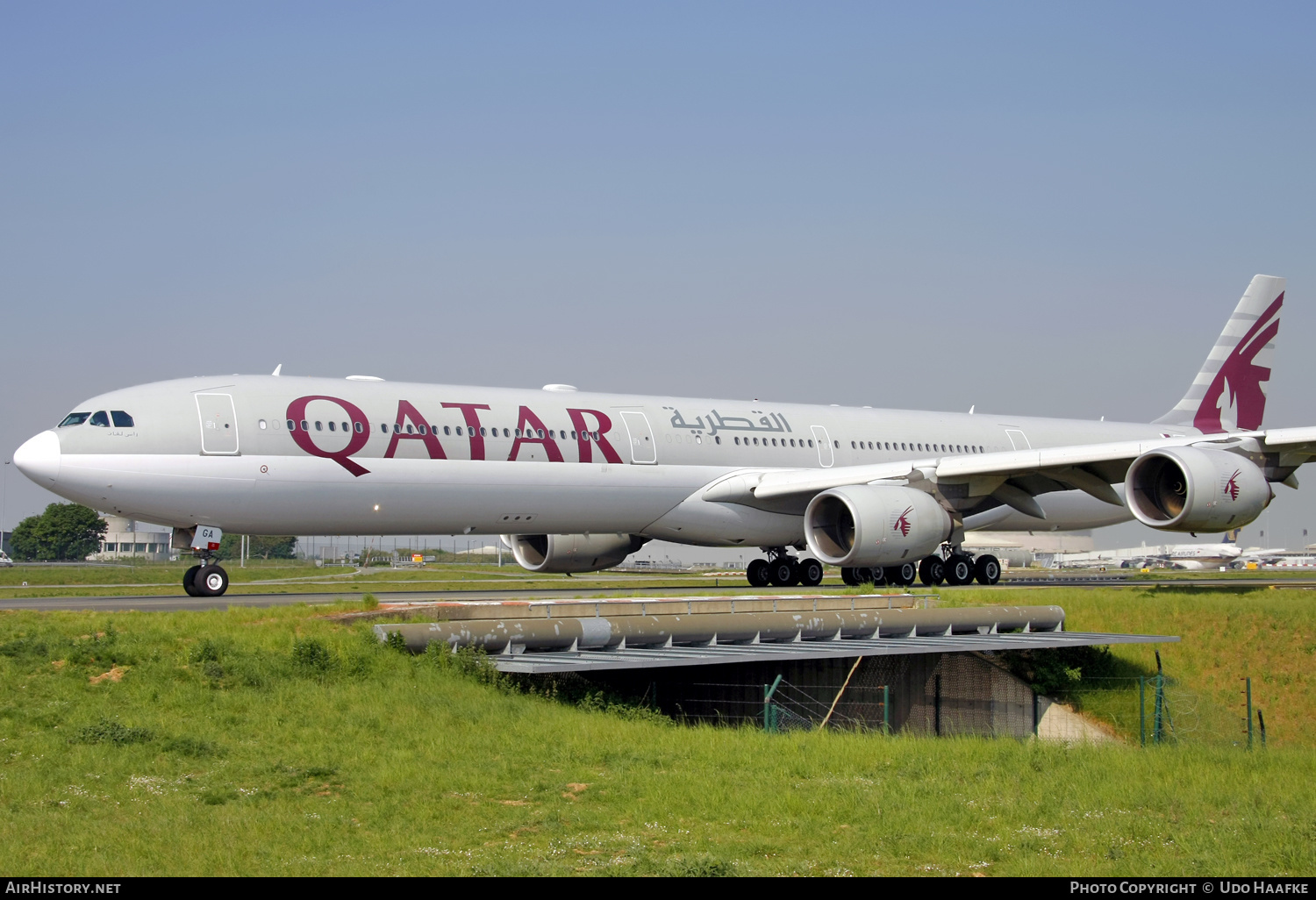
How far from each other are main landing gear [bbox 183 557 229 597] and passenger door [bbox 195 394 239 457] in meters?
2.01

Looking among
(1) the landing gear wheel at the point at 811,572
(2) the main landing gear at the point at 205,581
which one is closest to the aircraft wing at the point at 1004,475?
(1) the landing gear wheel at the point at 811,572

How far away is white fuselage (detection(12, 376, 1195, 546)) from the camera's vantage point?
70.8 ft

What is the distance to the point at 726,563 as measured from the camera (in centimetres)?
10262

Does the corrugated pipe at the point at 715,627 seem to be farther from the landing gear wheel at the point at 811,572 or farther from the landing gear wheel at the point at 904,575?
the landing gear wheel at the point at 811,572

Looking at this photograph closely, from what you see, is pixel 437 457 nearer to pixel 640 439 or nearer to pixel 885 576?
pixel 640 439

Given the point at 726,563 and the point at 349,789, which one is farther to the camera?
the point at 726,563

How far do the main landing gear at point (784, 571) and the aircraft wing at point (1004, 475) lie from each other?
180 centimetres

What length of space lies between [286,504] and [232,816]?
1379cm

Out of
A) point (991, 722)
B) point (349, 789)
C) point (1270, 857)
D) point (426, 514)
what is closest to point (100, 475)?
point (426, 514)

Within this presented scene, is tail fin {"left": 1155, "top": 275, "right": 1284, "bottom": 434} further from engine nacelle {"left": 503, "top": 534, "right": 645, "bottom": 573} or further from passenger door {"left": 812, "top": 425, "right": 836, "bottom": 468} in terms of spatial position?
engine nacelle {"left": 503, "top": 534, "right": 645, "bottom": 573}

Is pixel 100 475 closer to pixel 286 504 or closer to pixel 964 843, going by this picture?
pixel 286 504

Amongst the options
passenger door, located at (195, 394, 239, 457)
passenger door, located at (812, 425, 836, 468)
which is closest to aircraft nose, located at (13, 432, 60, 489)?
passenger door, located at (195, 394, 239, 457)

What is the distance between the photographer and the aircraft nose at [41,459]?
21156mm
